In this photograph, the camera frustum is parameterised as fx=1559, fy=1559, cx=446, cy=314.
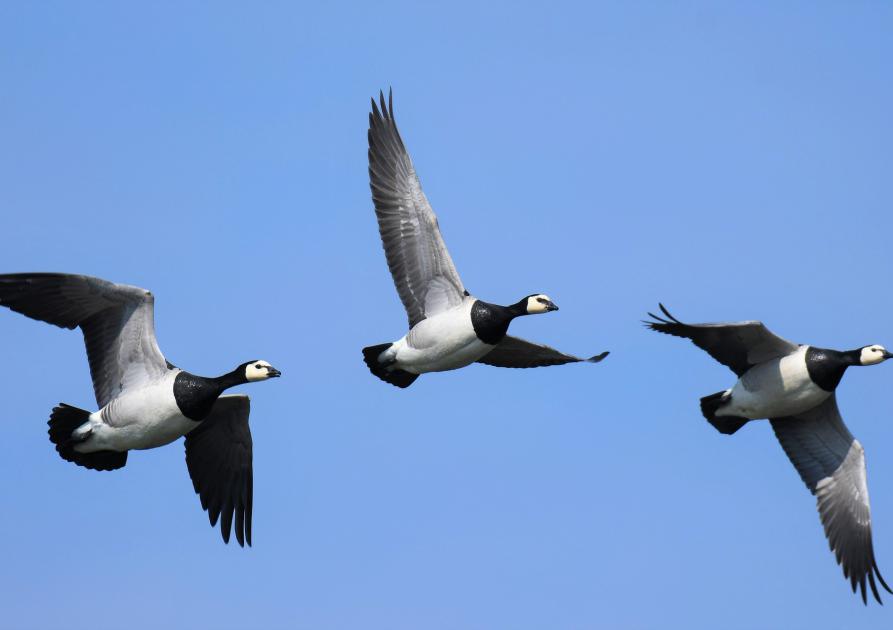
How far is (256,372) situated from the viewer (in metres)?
18.9

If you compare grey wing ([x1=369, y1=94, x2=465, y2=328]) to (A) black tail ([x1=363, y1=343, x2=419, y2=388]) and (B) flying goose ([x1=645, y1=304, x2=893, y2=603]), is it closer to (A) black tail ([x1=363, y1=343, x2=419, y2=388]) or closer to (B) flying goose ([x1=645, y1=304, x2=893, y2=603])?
(A) black tail ([x1=363, y1=343, x2=419, y2=388])

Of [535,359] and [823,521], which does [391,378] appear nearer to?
[535,359]

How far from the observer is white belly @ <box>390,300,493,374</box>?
19625 mm

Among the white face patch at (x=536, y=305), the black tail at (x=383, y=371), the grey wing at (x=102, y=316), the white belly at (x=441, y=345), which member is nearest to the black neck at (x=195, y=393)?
the grey wing at (x=102, y=316)

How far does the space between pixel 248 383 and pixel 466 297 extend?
306 centimetres

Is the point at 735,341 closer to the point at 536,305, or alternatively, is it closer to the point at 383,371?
the point at 536,305

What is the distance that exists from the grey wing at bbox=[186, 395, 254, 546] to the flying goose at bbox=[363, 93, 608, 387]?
1.91 m

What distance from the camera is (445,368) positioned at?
2022 cm

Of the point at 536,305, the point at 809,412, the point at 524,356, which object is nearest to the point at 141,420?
the point at 536,305

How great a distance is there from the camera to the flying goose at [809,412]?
2030cm

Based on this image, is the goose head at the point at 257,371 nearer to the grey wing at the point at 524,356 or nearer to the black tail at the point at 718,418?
the grey wing at the point at 524,356

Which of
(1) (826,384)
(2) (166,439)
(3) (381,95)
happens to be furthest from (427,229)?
(1) (826,384)

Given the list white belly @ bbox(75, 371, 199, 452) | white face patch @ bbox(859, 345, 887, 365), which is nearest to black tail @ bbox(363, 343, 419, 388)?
white belly @ bbox(75, 371, 199, 452)

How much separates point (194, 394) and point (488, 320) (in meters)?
3.82
